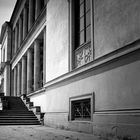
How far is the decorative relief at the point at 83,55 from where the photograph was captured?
12.6 meters

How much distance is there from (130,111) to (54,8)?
10434 millimetres

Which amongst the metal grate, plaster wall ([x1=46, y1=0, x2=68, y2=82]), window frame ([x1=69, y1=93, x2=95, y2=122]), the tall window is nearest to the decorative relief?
the tall window

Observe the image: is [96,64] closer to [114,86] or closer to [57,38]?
[114,86]

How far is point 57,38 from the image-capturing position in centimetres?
1655

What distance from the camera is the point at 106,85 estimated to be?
1038 centimetres

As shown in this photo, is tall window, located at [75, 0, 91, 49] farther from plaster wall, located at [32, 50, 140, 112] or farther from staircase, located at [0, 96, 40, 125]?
staircase, located at [0, 96, 40, 125]

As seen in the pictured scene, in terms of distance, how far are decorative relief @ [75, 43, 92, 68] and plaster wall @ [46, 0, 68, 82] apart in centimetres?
106

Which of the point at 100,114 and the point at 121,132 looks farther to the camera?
the point at 100,114

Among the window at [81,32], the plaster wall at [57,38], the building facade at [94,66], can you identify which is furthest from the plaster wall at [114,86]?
the plaster wall at [57,38]

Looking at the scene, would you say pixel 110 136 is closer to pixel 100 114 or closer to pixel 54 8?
pixel 100 114

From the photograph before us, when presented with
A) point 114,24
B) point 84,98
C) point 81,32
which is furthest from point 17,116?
point 114,24

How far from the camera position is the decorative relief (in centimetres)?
1262

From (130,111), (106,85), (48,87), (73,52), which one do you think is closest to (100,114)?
(106,85)

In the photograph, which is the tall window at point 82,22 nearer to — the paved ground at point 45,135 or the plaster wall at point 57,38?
the plaster wall at point 57,38
